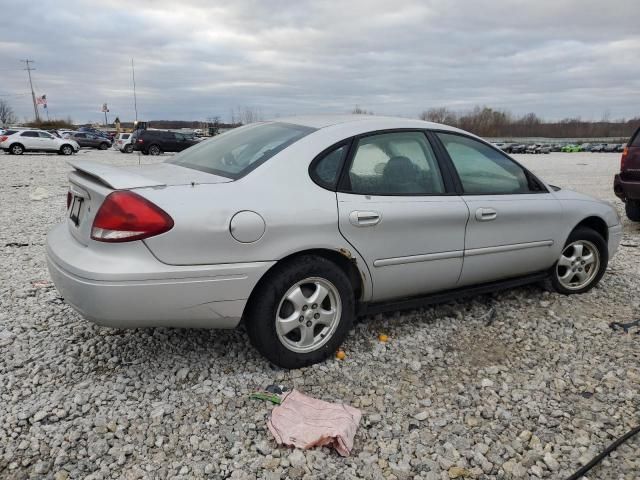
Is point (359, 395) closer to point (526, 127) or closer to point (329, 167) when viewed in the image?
point (329, 167)

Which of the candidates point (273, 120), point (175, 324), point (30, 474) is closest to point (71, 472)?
point (30, 474)

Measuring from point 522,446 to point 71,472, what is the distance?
7.07ft

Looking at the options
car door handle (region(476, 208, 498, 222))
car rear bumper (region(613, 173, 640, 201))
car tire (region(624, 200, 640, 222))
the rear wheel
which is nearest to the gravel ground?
car door handle (region(476, 208, 498, 222))

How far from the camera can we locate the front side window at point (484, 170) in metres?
3.75

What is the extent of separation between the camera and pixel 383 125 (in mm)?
3533

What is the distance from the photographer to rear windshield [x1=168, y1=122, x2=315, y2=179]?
10.1 feet

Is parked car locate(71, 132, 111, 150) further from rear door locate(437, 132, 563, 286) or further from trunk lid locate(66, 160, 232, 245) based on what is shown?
rear door locate(437, 132, 563, 286)

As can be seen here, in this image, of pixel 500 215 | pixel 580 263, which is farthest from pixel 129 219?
pixel 580 263

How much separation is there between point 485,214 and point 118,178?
252cm

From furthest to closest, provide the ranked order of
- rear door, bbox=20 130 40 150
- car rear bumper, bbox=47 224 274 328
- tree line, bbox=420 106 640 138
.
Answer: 1. tree line, bbox=420 106 640 138
2. rear door, bbox=20 130 40 150
3. car rear bumper, bbox=47 224 274 328

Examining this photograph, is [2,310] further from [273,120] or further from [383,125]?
[383,125]

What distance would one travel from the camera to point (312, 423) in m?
2.62

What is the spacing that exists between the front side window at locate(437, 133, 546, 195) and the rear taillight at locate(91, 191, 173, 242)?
2176mm

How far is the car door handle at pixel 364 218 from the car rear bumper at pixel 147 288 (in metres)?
0.62
